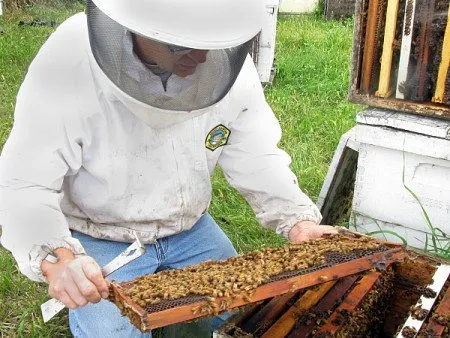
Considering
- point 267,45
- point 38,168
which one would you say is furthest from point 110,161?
point 267,45

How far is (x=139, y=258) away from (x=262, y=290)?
918 mm

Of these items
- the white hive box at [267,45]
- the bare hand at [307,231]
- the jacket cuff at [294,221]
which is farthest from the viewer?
the white hive box at [267,45]

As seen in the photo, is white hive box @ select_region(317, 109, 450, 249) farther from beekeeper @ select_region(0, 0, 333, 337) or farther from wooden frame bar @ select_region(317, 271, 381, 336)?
wooden frame bar @ select_region(317, 271, 381, 336)

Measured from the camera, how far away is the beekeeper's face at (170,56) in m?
1.87

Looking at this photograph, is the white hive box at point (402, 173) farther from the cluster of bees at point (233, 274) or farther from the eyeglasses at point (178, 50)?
the eyeglasses at point (178, 50)

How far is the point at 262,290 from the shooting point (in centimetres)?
168

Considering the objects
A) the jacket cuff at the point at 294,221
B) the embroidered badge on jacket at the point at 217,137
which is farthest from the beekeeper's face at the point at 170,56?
the jacket cuff at the point at 294,221

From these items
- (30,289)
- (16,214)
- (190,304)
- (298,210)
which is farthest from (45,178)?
(30,289)

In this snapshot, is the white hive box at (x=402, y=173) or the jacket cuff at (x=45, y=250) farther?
the white hive box at (x=402, y=173)

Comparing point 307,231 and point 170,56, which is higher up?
point 170,56

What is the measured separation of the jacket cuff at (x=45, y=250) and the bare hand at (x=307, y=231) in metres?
0.82

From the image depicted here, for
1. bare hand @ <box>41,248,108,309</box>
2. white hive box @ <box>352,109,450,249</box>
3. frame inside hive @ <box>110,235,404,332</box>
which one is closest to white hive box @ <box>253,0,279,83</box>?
white hive box @ <box>352,109,450,249</box>

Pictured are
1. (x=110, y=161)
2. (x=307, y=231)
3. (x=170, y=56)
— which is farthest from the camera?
(x=307, y=231)

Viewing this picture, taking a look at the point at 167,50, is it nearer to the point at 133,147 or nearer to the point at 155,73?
the point at 155,73
